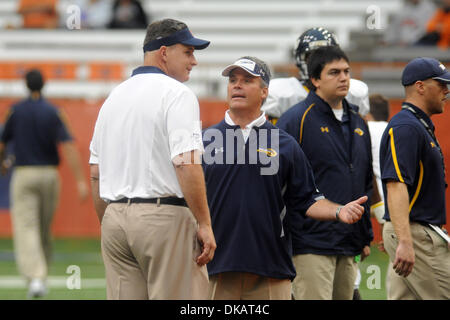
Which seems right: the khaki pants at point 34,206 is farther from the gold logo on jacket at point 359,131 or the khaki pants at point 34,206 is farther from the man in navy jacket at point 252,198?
the man in navy jacket at point 252,198

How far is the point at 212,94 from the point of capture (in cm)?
1570

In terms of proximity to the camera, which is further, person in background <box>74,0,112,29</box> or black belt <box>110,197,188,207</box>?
person in background <box>74,0,112,29</box>

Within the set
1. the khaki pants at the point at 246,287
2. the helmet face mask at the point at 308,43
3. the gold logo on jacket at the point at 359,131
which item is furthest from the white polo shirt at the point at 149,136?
the helmet face mask at the point at 308,43

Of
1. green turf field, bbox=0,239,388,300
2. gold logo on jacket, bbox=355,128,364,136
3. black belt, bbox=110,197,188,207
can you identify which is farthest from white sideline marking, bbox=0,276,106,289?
black belt, bbox=110,197,188,207

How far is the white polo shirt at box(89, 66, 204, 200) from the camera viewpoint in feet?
16.5

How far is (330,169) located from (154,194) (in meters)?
1.69

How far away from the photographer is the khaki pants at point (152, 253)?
505 centimetres

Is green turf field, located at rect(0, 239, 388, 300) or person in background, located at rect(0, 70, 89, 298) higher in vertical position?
person in background, located at rect(0, 70, 89, 298)

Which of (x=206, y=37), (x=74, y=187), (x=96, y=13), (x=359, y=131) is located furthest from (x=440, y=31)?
(x=359, y=131)

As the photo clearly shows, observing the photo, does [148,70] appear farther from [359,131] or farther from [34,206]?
[34,206]

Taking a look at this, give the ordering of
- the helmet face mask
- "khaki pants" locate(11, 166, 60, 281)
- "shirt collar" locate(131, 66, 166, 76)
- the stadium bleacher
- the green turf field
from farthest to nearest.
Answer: the stadium bleacher < "khaki pants" locate(11, 166, 60, 281) < the green turf field < the helmet face mask < "shirt collar" locate(131, 66, 166, 76)

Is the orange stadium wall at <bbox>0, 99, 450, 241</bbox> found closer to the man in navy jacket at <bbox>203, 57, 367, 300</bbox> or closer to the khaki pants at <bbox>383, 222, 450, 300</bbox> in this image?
the khaki pants at <bbox>383, 222, 450, 300</bbox>

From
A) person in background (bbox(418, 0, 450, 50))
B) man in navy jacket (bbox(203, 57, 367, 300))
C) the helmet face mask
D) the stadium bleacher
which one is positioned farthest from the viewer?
the stadium bleacher
